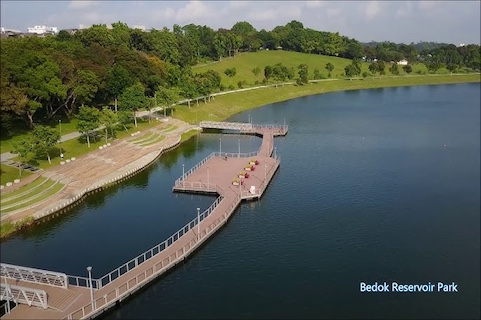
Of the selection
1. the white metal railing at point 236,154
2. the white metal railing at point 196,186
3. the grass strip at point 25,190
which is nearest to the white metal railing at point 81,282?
the grass strip at point 25,190

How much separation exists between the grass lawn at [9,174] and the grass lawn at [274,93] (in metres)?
42.9

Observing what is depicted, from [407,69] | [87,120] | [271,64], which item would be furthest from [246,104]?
[407,69]

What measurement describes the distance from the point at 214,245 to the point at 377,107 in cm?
8695

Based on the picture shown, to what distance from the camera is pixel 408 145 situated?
74.8 meters

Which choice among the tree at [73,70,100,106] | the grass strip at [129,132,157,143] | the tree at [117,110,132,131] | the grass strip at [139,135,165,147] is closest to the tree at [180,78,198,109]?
the tree at [117,110,132,131]

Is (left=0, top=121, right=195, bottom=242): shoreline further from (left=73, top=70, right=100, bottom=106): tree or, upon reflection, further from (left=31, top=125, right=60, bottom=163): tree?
(left=73, top=70, right=100, bottom=106): tree

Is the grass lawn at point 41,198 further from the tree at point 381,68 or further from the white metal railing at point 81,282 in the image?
the tree at point 381,68

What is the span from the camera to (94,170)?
6016cm

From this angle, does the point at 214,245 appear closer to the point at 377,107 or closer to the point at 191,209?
the point at 191,209

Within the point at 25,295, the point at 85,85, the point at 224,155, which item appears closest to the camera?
the point at 25,295

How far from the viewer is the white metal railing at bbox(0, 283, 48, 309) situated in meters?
30.9

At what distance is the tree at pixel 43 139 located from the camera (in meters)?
57.4

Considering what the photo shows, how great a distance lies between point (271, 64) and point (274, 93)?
39.4 m

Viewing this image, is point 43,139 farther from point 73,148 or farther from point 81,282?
point 81,282
